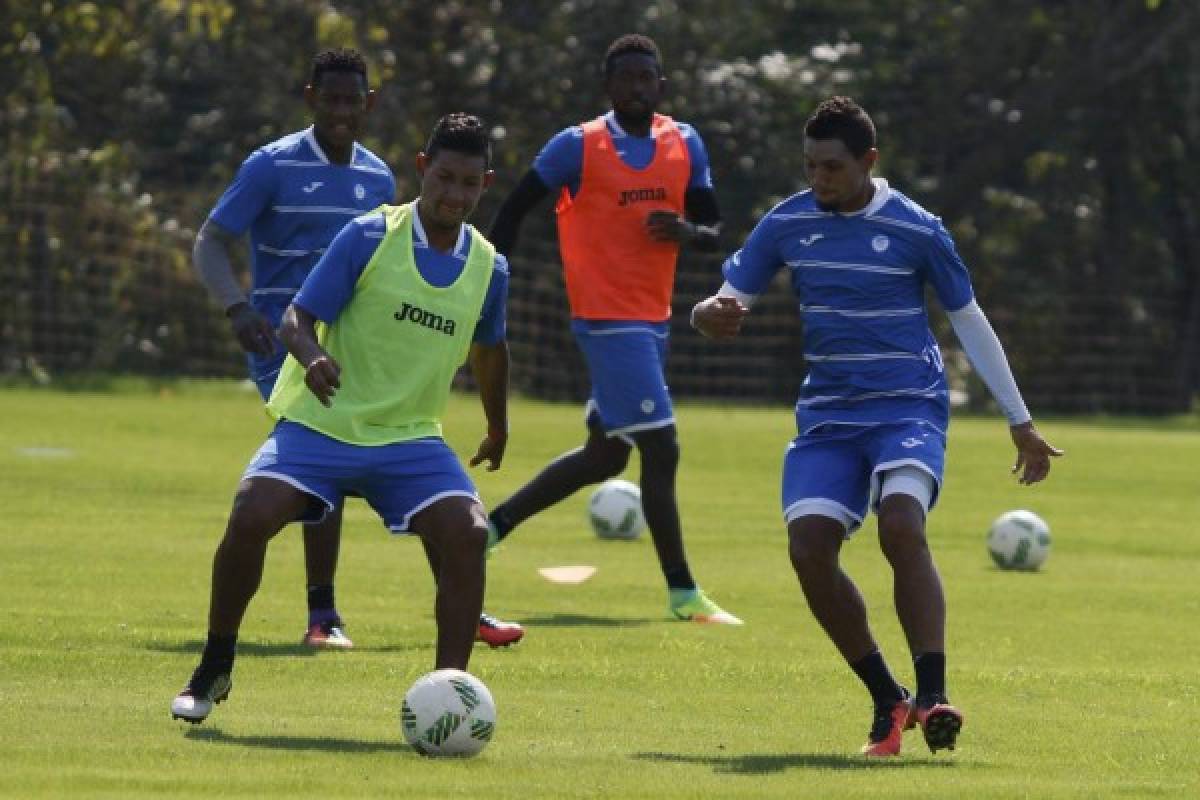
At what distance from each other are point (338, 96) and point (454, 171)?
2412 mm

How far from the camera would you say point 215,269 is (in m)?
10.5

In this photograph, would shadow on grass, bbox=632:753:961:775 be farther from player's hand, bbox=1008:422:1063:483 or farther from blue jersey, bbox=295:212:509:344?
blue jersey, bbox=295:212:509:344

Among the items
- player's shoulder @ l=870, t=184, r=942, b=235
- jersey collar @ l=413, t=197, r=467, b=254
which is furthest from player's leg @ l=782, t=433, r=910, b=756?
jersey collar @ l=413, t=197, r=467, b=254

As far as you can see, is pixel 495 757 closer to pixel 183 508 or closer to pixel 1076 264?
pixel 183 508

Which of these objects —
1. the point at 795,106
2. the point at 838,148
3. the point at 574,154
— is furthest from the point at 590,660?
the point at 795,106

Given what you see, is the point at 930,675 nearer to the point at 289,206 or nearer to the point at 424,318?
the point at 424,318

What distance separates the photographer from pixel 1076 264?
31.1 meters

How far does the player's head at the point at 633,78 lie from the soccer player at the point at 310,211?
1759 millimetres

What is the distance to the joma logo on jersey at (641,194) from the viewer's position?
41.4 ft

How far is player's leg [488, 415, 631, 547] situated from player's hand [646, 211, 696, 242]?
95cm

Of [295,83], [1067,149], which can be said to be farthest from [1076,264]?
[295,83]

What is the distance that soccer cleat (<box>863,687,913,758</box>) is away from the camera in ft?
26.3

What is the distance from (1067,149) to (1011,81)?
982 mm

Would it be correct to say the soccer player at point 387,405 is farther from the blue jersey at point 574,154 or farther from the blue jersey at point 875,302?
the blue jersey at point 574,154
